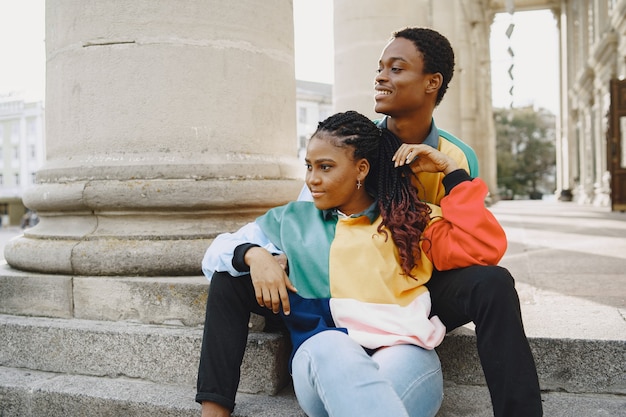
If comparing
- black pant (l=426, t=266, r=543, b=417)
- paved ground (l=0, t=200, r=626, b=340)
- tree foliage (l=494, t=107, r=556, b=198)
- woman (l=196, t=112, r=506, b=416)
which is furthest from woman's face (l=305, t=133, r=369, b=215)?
tree foliage (l=494, t=107, r=556, b=198)

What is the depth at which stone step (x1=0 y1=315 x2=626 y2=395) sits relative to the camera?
2.55 metres

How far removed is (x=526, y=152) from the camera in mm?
55844

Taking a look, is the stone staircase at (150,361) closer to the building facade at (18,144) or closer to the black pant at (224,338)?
the black pant at (224,338)

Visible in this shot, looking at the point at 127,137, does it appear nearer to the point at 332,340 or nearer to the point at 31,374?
the point at 31,374

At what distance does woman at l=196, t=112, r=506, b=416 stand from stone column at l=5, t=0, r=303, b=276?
72 cm

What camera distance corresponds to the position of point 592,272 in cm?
450

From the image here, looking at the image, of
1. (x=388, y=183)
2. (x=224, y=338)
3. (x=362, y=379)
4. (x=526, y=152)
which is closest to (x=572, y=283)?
(x=388, y=183)

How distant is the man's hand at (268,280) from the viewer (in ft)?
7.40

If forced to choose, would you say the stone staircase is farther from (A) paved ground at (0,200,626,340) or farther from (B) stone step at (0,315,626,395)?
(A) paved ground at (0,200,626,340)

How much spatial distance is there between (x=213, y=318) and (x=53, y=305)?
1284 millimetres

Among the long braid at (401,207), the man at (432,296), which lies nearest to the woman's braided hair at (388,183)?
the long braid at (401,207)

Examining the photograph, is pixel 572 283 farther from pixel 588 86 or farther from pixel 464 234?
pixel 588 86

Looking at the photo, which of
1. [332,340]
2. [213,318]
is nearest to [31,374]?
[213,318]

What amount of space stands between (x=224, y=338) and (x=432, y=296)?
0.84 meters
